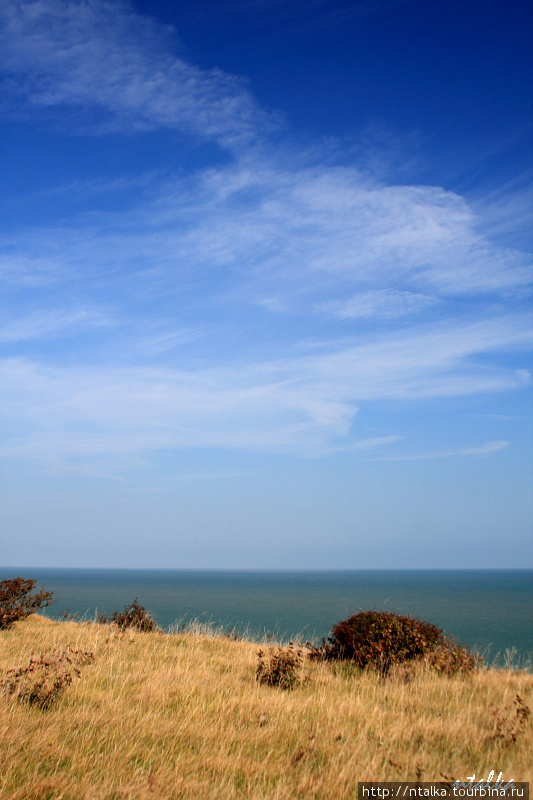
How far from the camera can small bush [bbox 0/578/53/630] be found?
680 inches

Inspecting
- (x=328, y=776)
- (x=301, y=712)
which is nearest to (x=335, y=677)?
(x=301, y=712)

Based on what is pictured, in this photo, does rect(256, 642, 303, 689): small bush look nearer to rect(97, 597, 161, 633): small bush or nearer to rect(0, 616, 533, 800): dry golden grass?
rect(0, 616, 533, 800): dry golden grass

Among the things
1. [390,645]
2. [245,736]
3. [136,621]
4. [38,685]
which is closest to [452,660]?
[390,645]

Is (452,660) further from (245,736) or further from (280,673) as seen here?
(245,736)

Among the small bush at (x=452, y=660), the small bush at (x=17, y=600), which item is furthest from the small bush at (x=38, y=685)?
the small bush at (x=17, y=600)

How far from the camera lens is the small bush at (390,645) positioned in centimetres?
1214

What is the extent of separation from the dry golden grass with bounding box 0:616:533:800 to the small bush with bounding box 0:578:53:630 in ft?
23.9

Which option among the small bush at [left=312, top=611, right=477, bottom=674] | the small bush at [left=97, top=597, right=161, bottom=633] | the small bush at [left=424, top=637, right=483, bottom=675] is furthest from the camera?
the small bush at [left=97, top=597, right=161, bottom=633]

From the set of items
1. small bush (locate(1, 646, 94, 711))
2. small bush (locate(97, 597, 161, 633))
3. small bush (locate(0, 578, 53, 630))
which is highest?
small bush (locate(1, 646, 94, 711))

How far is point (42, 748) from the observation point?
5.94 metres

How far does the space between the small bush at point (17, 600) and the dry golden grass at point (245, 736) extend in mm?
7286

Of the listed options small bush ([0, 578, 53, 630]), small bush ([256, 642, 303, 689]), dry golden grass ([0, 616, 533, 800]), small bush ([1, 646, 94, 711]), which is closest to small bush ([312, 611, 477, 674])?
dry golden grass ([0, 616, 533, 800])

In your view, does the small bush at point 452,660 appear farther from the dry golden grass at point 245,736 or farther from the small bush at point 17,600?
the small bush at point 17,600

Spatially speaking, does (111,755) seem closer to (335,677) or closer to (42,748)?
(42,748)
